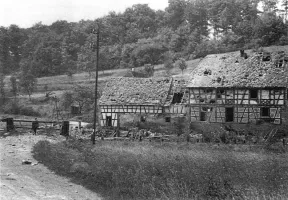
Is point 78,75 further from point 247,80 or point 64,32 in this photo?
point 247,80

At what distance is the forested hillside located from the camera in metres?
74.8

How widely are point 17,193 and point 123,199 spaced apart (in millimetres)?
3534

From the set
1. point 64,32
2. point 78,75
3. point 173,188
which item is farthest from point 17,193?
point 64,32

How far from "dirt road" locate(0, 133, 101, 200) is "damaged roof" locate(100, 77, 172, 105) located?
71.8 ft

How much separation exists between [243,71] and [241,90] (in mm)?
2474

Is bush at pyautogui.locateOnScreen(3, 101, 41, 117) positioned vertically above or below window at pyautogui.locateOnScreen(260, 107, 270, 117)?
below

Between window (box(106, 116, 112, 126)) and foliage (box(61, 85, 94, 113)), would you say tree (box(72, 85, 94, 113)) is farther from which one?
window (box(106, 116, 112, 126))

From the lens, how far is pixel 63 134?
98.1 ft

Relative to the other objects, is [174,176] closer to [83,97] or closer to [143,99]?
[143,99]

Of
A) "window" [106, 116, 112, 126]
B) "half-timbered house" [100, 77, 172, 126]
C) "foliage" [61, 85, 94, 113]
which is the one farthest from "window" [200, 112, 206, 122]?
"foliage" [61, 85, 94, 113]

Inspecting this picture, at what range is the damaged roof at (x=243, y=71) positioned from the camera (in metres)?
36.6

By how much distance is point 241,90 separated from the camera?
36906 millimetres

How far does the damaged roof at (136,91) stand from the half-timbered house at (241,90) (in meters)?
3.60

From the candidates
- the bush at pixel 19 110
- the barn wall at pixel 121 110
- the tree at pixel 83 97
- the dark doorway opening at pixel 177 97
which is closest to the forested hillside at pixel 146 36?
the bush at pixel 19 110
